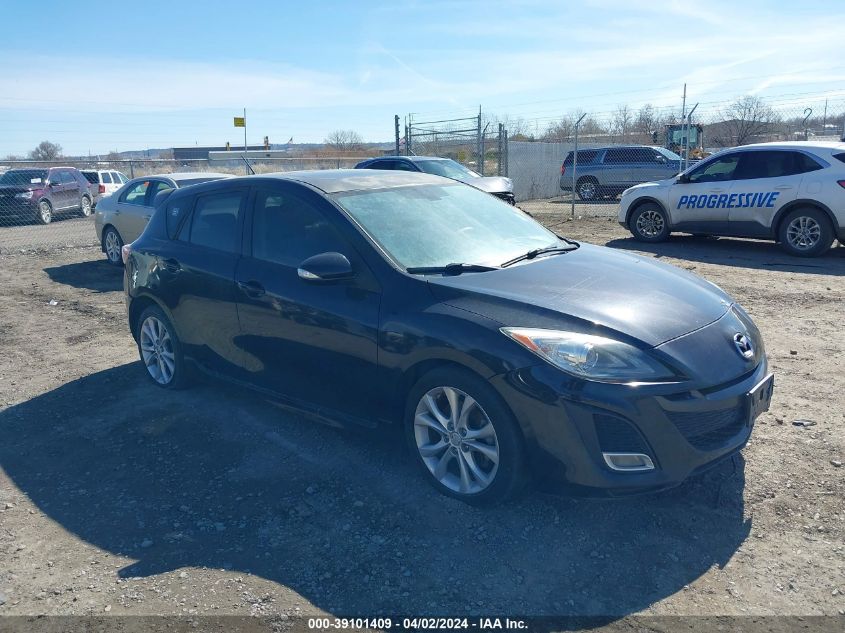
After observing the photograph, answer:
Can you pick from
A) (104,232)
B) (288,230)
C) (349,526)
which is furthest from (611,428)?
(104,232)

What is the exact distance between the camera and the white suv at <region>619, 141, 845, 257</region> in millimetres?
10289

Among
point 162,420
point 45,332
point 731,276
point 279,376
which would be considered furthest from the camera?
point 731,276

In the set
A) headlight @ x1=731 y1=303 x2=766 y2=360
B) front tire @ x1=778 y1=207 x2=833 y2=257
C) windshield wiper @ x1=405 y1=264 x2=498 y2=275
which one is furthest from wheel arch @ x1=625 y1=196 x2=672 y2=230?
windshield wiper @ x1=405 y1=264 x2=498 y2=275

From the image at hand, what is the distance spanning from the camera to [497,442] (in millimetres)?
3498

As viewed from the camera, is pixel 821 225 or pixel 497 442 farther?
pixel 821 225

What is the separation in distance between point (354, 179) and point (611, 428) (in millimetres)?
2523

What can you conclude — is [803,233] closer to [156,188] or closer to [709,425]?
[709,425]

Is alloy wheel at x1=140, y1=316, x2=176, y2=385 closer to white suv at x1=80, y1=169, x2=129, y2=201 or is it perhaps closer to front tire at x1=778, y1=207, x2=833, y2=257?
front tire at x1=778, y1=207, x2=833, y2=257

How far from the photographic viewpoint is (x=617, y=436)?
326 centimetres

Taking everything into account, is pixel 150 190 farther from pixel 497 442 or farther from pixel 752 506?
pixel 752 506

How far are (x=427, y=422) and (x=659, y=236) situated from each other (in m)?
9.97

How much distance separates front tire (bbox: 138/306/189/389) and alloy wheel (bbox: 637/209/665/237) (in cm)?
940

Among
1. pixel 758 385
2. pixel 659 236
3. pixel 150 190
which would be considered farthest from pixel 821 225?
pixel 150 190

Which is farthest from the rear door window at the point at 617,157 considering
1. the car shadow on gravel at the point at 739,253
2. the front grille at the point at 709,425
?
the front grille at the point at 709,425
